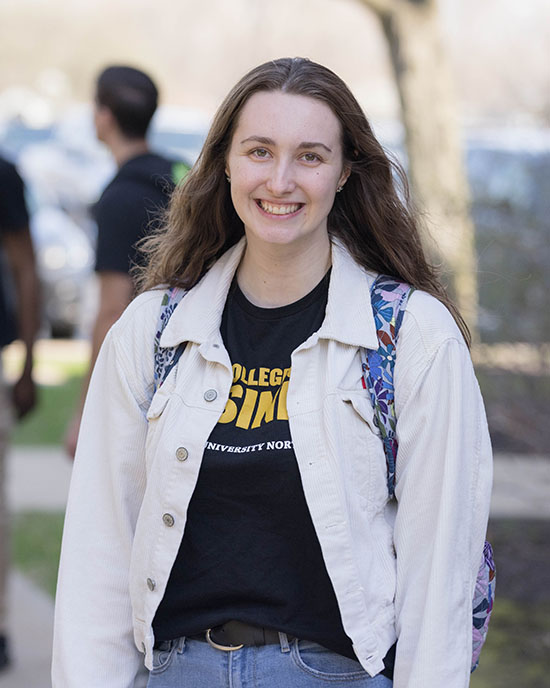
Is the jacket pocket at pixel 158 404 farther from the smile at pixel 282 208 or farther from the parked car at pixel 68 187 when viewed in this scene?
the parked car at pixel 68 187

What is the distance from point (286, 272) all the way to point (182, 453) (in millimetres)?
460

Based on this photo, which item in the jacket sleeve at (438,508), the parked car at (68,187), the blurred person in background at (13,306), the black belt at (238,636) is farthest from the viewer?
the parked car at (68,187)

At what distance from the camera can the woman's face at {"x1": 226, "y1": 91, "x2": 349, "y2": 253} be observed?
2373 millimetres

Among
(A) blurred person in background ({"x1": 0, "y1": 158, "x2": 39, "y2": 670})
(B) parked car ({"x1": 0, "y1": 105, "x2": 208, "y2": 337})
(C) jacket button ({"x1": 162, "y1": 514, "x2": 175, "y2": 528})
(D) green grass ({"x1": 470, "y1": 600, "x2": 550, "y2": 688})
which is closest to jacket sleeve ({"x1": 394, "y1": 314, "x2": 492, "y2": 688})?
(C) jacket button ({"x1": 162, "y1": 514, "x2": 175, "y2": 528})

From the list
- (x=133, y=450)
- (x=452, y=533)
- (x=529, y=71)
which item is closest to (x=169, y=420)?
(x=133, y=450)

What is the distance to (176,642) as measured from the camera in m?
2.40

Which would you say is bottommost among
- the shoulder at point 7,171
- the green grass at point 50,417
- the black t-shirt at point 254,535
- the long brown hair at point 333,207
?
the green grass at point 50,417

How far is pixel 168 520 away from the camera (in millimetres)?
2352

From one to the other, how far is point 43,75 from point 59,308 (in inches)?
997

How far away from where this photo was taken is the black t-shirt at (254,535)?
7.46ft

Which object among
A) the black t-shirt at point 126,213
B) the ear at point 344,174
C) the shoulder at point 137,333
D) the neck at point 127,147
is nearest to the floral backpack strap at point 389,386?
the ear at point 344,174

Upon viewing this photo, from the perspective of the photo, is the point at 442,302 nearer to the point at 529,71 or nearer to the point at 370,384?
the point at 370,384

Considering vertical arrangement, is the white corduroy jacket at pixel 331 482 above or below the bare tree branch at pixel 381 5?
below

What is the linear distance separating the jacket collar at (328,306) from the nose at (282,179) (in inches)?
8.1
